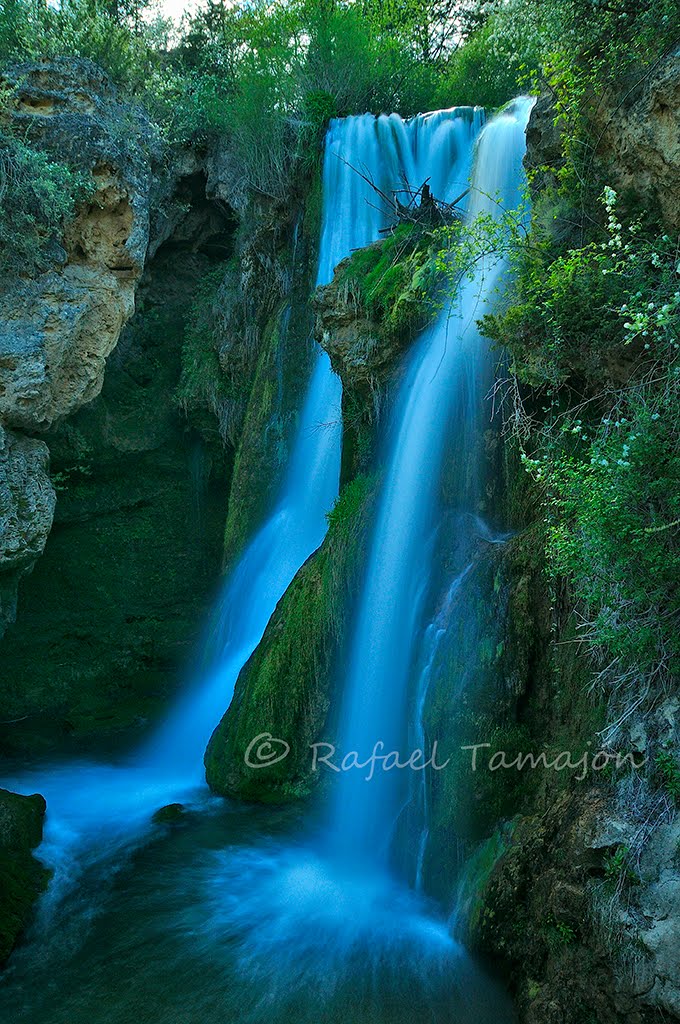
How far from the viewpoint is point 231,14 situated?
573 inches

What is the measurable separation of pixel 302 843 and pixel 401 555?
2.73 metres

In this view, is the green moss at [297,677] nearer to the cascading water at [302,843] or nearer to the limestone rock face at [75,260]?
the cascading water at [302,843]

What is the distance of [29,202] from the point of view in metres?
8.35

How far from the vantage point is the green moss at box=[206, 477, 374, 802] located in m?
7.43

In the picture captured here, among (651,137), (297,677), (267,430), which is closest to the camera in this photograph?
(651,137)

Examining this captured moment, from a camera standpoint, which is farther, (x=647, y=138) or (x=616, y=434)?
(x=647, y=138)

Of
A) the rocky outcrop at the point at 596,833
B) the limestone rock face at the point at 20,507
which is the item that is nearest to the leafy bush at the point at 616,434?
the rocky outcrop at the point at 596,833

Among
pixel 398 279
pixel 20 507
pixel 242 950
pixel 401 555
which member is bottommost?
pixel 242 950

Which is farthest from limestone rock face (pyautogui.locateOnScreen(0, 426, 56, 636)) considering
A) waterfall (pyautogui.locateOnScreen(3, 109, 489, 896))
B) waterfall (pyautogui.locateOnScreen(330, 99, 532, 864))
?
waterfall (pyautogui.locateOnScreen(330, 99, 532, 864))

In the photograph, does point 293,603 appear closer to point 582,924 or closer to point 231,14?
point 582,924

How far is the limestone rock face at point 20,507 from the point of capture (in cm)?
849

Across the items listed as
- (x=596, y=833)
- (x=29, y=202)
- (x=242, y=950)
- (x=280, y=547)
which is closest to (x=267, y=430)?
(x=280, y=547)

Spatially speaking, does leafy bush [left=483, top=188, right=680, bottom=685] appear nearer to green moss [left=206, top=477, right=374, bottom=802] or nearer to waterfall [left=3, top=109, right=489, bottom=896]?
green moss [left=206, top=477, right=374, bottom=802]

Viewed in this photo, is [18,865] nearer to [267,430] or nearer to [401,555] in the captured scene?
[401,555]
